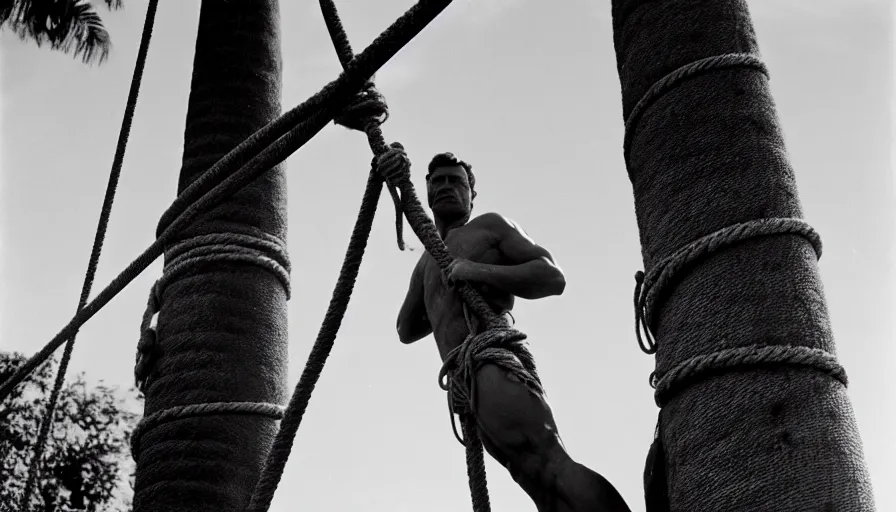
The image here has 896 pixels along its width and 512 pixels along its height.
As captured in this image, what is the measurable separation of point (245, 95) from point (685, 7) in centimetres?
284

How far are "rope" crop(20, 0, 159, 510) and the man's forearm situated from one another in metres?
2.63

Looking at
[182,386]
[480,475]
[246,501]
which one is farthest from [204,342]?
[480,475]

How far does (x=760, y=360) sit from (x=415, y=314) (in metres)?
1.77

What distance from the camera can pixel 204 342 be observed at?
15.8 ft

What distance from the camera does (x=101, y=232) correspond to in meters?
5.86

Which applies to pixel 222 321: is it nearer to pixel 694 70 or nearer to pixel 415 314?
pixel 415 314

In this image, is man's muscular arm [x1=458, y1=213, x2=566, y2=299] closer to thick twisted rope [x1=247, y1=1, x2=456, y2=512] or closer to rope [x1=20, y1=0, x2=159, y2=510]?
thick twisted rope [x1=247, y1=1, x2=456, y2=512]

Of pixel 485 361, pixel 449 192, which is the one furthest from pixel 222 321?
pixel 485 361

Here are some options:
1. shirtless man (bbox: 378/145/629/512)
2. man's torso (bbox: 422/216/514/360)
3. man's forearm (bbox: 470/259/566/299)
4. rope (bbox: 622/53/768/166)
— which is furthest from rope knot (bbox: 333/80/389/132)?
rope (bbox: 622/53/768/166)

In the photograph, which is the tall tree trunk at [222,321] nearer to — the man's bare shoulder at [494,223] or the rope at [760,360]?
the man's bare shoulder at [494,223]

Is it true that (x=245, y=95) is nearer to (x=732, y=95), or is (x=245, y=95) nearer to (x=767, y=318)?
(x=732, y=95)

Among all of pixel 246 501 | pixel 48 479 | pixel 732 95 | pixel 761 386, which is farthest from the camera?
pixel 48 479

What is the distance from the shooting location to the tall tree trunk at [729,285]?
93.9 inches

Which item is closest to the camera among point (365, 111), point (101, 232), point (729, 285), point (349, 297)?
point (729, 285)
